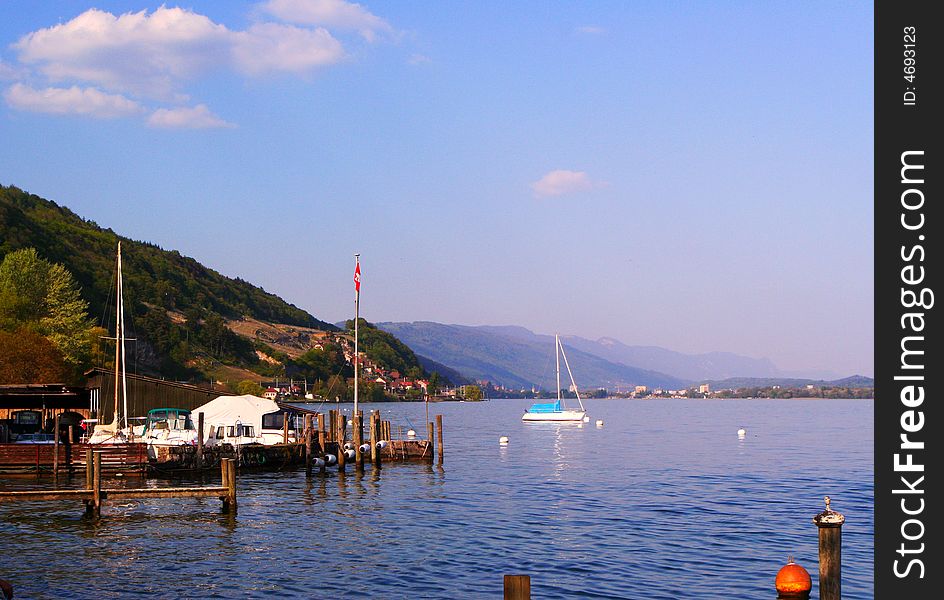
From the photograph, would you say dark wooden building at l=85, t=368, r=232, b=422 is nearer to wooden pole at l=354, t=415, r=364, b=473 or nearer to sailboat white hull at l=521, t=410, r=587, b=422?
wooden pole at l=354, t=415, r=364, b=473

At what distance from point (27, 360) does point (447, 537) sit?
71254mm

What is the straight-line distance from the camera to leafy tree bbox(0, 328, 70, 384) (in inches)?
3570

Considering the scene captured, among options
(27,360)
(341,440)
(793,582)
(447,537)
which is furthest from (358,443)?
(27,360)

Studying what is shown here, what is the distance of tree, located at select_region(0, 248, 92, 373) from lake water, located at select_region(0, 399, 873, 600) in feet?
198

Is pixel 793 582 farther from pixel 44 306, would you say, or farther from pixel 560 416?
pixel 560 416

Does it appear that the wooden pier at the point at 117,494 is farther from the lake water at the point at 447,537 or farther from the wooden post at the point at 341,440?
the wooden post at the point at 341,440

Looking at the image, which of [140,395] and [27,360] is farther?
[27,360]

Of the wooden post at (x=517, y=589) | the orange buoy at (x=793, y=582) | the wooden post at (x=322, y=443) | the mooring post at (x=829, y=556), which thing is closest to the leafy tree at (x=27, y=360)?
the wooden post at (x=322, y=443)

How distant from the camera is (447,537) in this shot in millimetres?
36531

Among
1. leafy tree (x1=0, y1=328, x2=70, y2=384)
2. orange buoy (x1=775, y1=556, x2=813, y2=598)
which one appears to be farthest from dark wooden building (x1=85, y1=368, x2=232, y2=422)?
orange buoy (x1=775, y1=556, x2=813, y2=598)

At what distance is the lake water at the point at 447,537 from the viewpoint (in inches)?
1099

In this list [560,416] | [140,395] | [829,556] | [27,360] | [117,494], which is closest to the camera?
[829,556]

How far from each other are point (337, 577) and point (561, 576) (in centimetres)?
695
